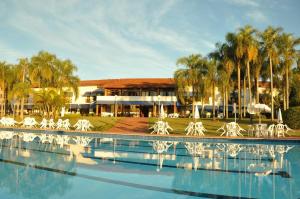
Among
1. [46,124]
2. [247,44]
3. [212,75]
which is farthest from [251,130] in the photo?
[46,124]

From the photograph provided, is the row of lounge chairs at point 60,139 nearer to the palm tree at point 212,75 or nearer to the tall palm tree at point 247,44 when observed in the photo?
the palm tree at point 212,75

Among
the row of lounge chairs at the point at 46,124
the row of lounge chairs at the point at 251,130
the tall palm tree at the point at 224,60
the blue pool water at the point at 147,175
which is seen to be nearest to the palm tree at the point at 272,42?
the tall palm tree at the point at 224,60

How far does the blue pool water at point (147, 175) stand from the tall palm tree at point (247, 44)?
2099 cm

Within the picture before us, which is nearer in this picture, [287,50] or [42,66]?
[287,50]

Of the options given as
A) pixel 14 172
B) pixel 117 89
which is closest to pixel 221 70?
pixel 117 89

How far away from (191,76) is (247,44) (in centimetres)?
727

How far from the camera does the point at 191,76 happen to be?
3541 centimetres

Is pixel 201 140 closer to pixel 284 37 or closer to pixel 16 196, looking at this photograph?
pixel 16 196

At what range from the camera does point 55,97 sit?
34.1 metres

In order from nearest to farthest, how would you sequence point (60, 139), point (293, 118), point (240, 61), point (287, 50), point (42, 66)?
point (60, 139), point (293, 118), point (287, 50), point (240, 61), point (42, 66)

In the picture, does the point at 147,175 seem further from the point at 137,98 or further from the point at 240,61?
the point at 137,98

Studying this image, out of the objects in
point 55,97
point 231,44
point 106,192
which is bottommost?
point 106,192

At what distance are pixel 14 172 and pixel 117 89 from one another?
1463 inches

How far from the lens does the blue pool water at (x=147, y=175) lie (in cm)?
711
